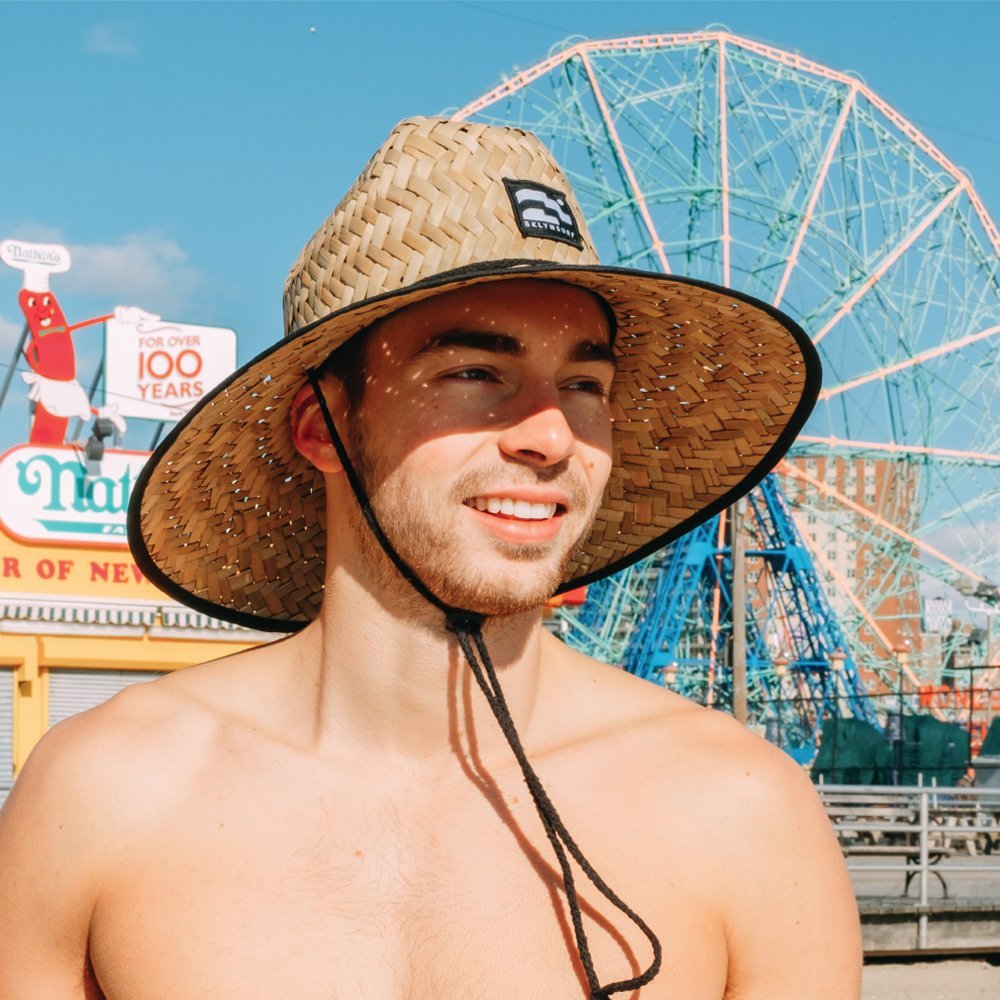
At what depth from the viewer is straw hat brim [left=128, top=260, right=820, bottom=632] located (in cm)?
234

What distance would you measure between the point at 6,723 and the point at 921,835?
13.6m

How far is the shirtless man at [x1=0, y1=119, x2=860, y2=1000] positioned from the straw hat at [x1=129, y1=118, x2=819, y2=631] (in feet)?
0.03

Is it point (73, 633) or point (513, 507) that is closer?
point (513, 507)

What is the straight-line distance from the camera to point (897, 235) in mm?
32938

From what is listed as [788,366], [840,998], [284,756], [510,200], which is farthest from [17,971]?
[788,366]

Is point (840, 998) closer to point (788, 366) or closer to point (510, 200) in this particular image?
point (788, 366)

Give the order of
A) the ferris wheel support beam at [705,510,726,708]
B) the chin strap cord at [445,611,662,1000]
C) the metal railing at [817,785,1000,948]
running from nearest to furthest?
1. the chin strap cord at [445,611,662,1000]
2. the metal railing at [817,785,1000,948]
3. the ferris wheel support beam at [705,510,726,708]

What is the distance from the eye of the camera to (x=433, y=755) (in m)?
2.23

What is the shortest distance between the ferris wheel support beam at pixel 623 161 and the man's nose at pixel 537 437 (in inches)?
1146

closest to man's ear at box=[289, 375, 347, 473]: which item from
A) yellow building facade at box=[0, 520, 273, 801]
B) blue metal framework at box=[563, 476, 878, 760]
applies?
yellow building facade at box=[0, 520, 273, 801]

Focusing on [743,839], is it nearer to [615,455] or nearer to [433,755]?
[433,755]

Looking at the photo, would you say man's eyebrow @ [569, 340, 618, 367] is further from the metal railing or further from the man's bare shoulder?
the metal railing

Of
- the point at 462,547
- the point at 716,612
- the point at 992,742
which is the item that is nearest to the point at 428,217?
the point at 462,547

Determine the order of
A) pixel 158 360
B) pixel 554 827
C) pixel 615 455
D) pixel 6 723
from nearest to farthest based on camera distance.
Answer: pixel 554 827 < pixel 615 455 < pixel 6 723 < pixel 158 360
